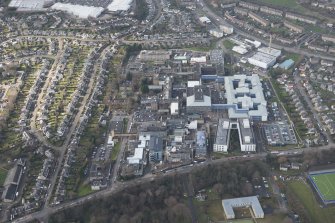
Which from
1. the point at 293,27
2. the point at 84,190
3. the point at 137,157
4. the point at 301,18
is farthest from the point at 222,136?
the point at 301,18

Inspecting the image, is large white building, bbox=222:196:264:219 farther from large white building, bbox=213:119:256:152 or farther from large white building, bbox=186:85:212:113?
large white building, bbox=186:85:212:113

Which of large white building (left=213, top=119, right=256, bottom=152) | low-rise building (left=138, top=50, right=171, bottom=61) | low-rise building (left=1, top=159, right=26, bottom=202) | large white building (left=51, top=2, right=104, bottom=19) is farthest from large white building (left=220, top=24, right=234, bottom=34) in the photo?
low-rise building (left=1, top=159, right=26, bottom=202)

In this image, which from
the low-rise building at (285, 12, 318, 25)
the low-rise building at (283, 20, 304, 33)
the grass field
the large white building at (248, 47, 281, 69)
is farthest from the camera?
the low-rise building at (285, 12, 318, 25)

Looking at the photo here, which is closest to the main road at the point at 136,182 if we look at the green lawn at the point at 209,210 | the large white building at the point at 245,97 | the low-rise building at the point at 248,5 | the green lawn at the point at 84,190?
the green lawn at the point at 84,190

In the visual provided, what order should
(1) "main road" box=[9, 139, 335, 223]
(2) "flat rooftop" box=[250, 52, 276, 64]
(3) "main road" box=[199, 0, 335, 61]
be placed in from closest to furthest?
(1) "main road" box=[9, 139, 335, 223], (2) "flat rooftop" box=[250, 52, 276, 64], (3) "main road" box=[199, 0, 335, 61]

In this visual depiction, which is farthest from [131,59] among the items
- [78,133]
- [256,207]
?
[256,207]

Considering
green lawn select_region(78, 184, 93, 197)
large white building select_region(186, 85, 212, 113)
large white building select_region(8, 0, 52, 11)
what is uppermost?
large white building select_region(8, 0, 52, 11)

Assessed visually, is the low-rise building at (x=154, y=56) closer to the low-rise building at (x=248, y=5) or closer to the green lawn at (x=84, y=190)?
the low-rise building at (x=248, y=5)
